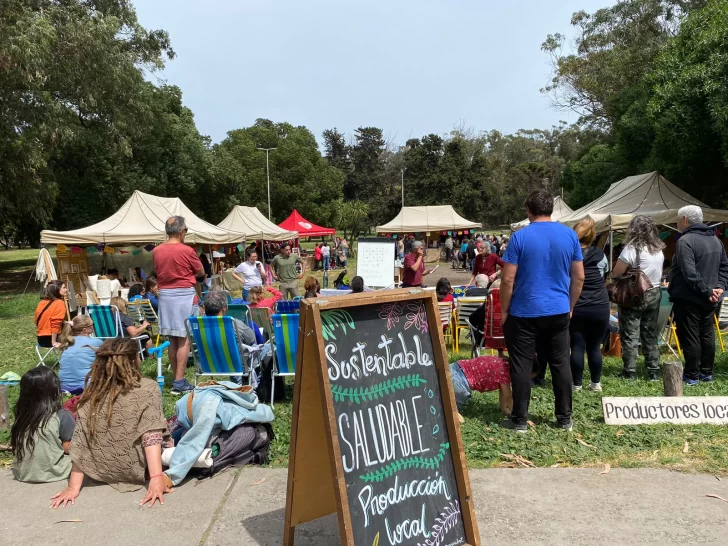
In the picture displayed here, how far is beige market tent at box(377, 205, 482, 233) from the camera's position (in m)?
33.3

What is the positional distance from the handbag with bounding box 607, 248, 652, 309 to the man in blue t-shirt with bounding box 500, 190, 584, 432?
176cm

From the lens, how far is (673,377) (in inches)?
195

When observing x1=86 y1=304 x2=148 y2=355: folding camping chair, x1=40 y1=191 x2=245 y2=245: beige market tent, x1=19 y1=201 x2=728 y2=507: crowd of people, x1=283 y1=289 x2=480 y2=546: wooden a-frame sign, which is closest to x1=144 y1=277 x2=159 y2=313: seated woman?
x1=86 y1=304 x2=148 y2=355: folding camping chair

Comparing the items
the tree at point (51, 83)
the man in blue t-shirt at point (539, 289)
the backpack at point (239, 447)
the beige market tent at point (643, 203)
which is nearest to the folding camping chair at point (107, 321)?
the backpack at point (239, 447)

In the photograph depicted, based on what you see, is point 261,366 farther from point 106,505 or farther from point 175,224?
point 106,505

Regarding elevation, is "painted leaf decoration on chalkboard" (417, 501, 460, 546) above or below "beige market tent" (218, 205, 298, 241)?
below

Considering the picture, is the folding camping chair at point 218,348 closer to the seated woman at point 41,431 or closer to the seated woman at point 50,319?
the seated woman at point 41,431

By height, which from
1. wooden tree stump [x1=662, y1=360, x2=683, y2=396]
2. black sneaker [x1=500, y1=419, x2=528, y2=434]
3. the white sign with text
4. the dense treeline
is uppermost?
the dense treeline

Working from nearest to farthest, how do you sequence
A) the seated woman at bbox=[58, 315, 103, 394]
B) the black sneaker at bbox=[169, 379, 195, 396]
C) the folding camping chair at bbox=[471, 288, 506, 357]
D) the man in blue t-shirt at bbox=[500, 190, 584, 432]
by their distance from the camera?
1. the man in blue t-shirt at bbox=[500, 190, 584, 432]
2. the folding camping chair at bbox=[471, 288, 506, 357]
3. the seated woman at bbox=[58, 315, 103, 394]
4. the black sneaker at bbox=[169, 379, 195, 396]

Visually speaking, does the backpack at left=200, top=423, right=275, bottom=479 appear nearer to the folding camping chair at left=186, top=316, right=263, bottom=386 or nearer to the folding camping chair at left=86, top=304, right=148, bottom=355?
the folding camping chair at left=186, top=316, right=263, bottom=386

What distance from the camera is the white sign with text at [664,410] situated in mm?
4684

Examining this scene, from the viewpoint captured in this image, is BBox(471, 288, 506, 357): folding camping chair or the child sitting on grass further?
BBox(471, 288, 506, 357): folding camping chair

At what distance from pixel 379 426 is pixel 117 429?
1854 millimetres

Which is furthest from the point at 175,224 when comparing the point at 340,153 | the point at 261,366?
the point at 340,153
